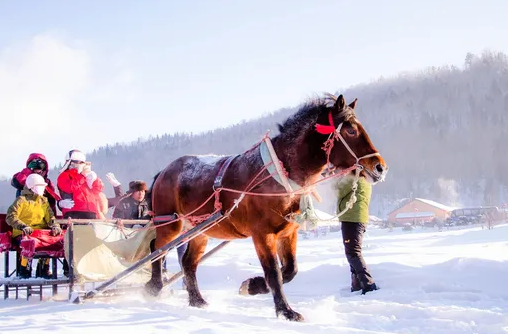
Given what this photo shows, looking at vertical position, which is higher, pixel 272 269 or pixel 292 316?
pixel 272 269

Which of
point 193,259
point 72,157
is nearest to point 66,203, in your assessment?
point 72,157

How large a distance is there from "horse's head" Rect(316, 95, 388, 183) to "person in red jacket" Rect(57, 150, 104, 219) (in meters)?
4.03

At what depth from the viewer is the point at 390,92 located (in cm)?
15150

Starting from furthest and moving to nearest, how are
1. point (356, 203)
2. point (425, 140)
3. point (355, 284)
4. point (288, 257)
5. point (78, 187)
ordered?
point (425, 140) < point (78, 187) < point (355, 284) < point (356, 203) < point (288, 257)

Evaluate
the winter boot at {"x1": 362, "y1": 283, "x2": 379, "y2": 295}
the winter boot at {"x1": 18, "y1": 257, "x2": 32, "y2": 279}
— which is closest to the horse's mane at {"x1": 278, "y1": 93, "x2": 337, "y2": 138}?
the winter boot at {"x1": 362, "y1": 283, "x2": 379, "y2": 295}

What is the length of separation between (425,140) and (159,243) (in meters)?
120

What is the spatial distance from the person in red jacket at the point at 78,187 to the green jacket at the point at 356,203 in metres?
3.48

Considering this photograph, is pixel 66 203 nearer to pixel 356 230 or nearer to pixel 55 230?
pixel 55 230

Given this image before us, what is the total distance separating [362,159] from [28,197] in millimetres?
4731

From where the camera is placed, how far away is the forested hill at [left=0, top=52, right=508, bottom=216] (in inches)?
4023

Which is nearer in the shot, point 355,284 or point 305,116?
point 305,116

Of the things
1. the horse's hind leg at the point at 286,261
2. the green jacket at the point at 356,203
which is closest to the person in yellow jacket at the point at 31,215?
the horse's hind leg at the point at 286,261

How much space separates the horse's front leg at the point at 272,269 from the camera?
499cm

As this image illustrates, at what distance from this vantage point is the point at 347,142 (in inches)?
201
